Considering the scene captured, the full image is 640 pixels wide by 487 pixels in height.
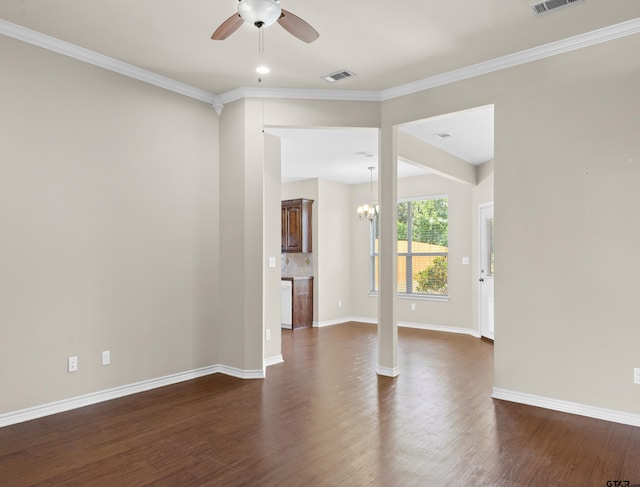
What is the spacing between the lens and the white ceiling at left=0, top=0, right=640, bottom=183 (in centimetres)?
317

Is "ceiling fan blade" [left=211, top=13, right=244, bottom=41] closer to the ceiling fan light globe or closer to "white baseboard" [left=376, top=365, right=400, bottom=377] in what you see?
the ceiling fan light globe

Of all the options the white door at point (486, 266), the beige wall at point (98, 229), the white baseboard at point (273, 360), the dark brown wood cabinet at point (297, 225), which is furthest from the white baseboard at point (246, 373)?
the white door at point (486, 266)

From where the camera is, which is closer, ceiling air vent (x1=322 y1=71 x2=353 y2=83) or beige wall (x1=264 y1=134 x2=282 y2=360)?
ceiling air vent (x1=322 y1=71 x2=353 y2=83)

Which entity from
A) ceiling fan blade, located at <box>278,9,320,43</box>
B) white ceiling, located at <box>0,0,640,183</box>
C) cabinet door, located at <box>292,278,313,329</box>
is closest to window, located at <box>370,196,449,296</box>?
cabinet door, located at <box>292,278,313,329</box>

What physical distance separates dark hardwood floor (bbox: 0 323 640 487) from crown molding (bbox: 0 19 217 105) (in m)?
3.02

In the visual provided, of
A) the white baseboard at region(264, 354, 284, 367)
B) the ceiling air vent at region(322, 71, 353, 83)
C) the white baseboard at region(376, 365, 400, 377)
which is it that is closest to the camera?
the ceiling air vent at region(322, 71, 353, 83)

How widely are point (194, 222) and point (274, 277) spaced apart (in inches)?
51.1

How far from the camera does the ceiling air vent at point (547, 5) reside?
3.08m

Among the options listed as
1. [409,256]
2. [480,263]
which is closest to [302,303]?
[409,256]

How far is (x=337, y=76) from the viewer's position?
4371 millimetres

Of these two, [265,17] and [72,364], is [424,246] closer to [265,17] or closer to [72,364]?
[72,364]

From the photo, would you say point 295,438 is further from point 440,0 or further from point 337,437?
point 440,0

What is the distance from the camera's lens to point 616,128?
3.49m

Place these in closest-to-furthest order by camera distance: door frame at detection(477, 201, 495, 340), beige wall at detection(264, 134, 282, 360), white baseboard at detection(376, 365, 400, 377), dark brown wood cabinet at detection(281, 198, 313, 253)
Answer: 1. white baseboard at detection(376, 365, 400, 377)
2. beige wall at detection(264, 134, 282, 360)
3. door frame at detection(477, 201, 495, 340)
4. dark brown wood cabinet at detection(281, 198, 313, 253)
